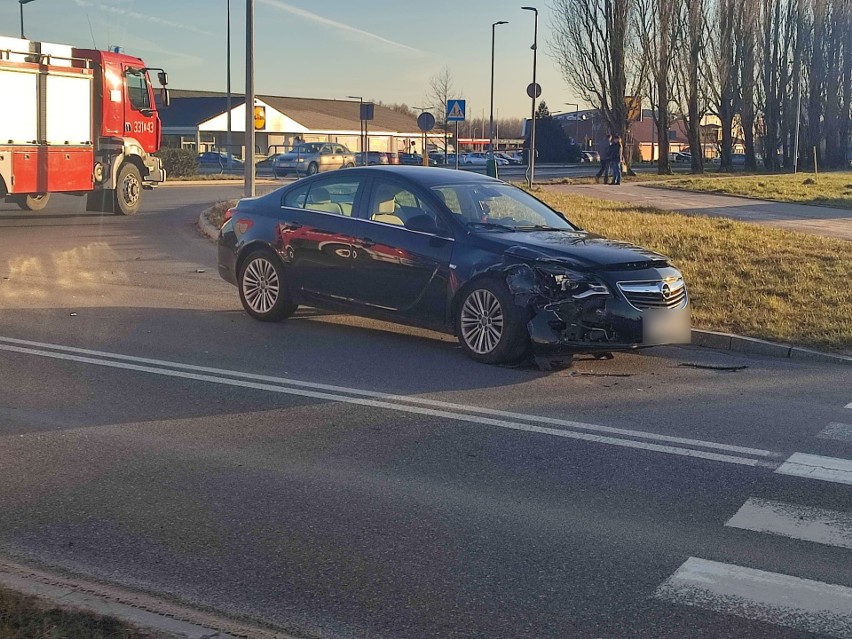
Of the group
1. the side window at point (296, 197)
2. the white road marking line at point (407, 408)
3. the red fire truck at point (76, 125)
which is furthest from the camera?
the red fire truck at point (76, 125)

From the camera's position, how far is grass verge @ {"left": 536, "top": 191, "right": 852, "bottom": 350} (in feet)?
34.3

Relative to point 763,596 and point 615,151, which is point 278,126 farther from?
point 763,596

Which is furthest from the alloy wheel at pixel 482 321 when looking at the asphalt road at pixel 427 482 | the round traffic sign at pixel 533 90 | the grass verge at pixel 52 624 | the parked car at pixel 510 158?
the parked car at pixel 510 158

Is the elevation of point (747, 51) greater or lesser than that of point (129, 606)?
greater

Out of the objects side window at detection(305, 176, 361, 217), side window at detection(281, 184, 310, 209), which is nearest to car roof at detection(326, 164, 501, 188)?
side window at detection(305, 176, 361, 217)

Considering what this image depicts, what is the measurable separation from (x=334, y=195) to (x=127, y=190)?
45.7ft

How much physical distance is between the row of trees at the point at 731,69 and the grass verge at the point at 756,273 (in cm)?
2927

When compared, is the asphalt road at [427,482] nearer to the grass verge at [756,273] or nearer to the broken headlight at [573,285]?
the broken headlight at [573,285]

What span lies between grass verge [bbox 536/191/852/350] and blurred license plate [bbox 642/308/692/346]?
1.62 meters

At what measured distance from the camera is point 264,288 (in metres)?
10.4

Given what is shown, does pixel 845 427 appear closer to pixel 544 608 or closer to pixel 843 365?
pixel 843 365

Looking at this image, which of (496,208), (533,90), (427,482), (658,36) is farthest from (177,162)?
(427,482)

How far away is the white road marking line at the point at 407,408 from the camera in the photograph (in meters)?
6.27

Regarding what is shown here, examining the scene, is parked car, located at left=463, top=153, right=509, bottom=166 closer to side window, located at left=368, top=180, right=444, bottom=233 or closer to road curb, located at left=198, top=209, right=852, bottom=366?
road curb, located at left=198, top=209, right=852, bottom=366
